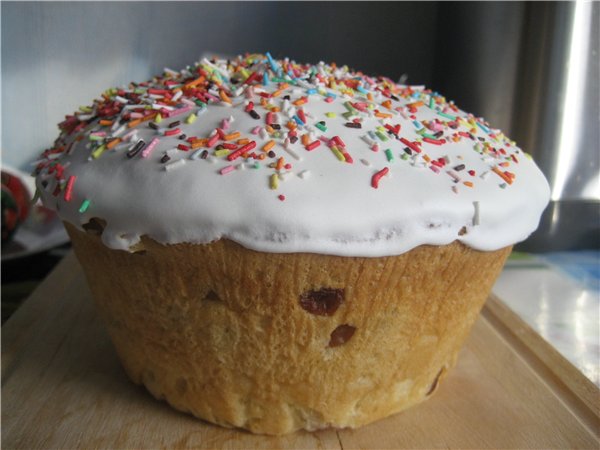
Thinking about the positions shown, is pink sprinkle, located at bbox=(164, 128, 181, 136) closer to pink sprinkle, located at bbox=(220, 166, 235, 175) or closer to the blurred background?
pink sprinkle, located at bbox=(220, 166, 235, 175)

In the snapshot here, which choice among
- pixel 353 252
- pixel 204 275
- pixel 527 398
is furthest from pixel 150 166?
pixel 527 398

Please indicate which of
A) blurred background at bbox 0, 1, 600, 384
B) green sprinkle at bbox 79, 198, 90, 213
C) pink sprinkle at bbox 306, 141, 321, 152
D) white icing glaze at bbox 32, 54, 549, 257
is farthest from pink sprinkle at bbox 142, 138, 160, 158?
blurred background at bbox 0, 1, 600, 384

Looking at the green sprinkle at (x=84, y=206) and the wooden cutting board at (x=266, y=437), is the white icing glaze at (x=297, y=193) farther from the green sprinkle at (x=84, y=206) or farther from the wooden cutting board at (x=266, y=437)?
the wooden cutting board at (x=266, y=437)

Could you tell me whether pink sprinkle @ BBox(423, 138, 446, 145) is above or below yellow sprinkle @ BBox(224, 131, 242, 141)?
below

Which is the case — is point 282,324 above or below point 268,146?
below

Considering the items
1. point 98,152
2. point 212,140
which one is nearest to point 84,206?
point 98,152

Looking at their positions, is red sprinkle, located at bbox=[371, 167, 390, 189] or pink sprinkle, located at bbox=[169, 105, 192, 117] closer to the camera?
red sprinkle, located at bbox=[371, 167, 390, 189]

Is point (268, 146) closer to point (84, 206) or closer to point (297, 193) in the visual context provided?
point (297, 193)
